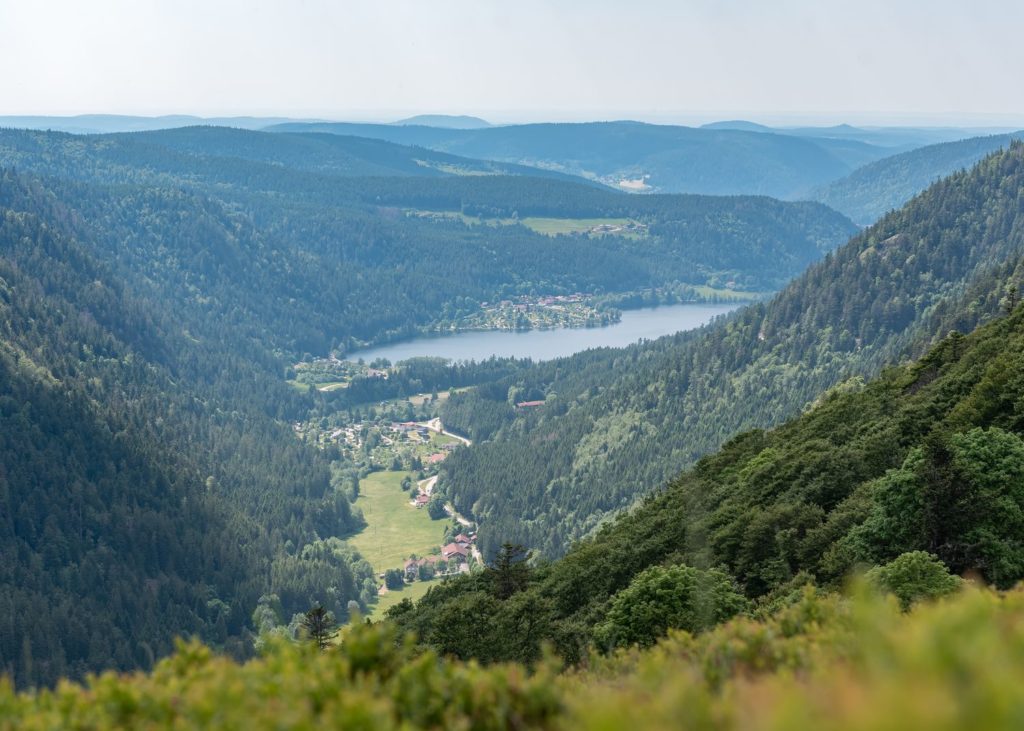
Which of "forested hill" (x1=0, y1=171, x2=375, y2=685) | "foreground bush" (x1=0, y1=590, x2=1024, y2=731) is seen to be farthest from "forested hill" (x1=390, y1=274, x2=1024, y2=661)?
"forested hill" (x1=0, y1=171, x2=375, y2=685)

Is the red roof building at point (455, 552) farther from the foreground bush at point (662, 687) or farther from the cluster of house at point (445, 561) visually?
the foreground bush at point (662, 687)

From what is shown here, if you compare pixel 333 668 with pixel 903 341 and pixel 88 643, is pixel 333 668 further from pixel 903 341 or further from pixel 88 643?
pixel 903 341

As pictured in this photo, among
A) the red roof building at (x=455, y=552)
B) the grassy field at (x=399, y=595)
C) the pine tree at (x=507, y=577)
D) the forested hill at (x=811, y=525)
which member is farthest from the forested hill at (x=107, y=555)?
the pine tree at (x=507, y=577)

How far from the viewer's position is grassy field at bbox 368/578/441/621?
16838 cm

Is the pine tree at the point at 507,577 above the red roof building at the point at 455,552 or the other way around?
above

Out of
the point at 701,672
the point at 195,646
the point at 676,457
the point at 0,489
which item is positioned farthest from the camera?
the point at 676,457

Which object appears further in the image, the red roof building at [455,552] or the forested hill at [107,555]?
the red roof building at [455,552]

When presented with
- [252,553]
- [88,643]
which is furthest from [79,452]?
[88,643]

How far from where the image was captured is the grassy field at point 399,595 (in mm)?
168375

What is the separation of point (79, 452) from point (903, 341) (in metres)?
158

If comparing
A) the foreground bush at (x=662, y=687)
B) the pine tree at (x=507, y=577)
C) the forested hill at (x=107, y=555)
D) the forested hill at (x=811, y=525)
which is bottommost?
the forested hill at (x=107, y=555)

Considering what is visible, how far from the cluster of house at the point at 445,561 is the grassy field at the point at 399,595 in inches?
121

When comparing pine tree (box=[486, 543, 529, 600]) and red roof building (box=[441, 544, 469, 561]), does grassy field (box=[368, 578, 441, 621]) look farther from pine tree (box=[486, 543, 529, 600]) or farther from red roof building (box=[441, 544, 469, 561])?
pine tree (box=[486, 543, 529, 600])

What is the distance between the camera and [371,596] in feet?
572
